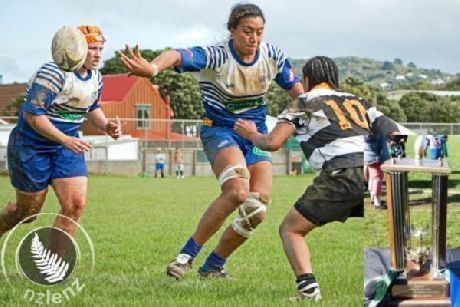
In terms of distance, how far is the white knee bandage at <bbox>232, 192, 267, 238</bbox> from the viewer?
18.4ft

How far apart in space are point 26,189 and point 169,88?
99.8 feet

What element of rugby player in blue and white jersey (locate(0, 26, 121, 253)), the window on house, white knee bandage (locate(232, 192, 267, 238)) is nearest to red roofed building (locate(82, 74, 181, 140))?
the window on house

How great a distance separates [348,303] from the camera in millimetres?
4422

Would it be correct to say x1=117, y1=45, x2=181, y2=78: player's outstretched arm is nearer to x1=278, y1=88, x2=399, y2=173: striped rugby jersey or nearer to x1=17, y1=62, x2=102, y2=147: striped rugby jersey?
x1=278, y1=88, x2=399, y2=173: striped rugby jersey

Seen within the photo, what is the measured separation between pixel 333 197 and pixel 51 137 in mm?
1561

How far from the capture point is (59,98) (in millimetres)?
5387

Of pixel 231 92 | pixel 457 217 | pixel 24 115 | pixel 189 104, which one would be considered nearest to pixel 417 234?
pixel 457 217

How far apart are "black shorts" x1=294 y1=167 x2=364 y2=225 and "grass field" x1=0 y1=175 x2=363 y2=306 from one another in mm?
372

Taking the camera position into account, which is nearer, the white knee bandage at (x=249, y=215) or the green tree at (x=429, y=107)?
the white knee bandage at (x=249, y=215)

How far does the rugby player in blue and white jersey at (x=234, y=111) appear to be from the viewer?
16.8 ft

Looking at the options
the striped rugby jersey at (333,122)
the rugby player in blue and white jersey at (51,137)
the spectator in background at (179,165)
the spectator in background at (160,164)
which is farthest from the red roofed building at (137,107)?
the striped rugby jersey at (333,122)

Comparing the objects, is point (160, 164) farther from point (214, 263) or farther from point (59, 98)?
point (59, 98)

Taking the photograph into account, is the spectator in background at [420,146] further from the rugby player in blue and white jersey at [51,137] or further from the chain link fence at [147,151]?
the chain link fence at [147,151]

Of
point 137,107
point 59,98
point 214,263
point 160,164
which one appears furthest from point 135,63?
point 137,107
